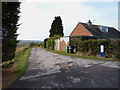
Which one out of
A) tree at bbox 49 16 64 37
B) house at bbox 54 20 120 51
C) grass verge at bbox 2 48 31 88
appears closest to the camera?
grass verge at bbox 2 48 31 88

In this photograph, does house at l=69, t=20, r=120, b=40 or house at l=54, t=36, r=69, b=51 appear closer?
house at l=54, t=36, r=69, b=51

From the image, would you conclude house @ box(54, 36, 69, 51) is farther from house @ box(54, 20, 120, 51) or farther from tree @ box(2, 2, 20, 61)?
tree @ box(2, 2, 20, 61)

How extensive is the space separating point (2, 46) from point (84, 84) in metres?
4.06

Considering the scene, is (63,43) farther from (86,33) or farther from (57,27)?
(57,27)

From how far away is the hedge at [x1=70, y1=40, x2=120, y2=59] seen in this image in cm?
994

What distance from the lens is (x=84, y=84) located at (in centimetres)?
404

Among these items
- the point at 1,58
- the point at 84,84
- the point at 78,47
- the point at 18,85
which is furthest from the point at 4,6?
the point at 78,47

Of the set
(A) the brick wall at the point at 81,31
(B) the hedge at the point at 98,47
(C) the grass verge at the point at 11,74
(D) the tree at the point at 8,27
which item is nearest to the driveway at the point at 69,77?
(C) the grass verge at the point at 11,74

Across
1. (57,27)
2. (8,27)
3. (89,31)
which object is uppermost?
(57,27)

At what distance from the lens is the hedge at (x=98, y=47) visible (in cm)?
994

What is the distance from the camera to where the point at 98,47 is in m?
11.5

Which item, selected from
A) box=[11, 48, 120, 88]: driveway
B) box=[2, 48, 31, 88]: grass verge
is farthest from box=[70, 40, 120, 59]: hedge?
box=[2, 48, 31, 88]: grass verge

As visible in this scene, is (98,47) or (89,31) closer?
(98,47)

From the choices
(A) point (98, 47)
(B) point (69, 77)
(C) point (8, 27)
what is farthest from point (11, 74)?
(A) point (98, 47)
